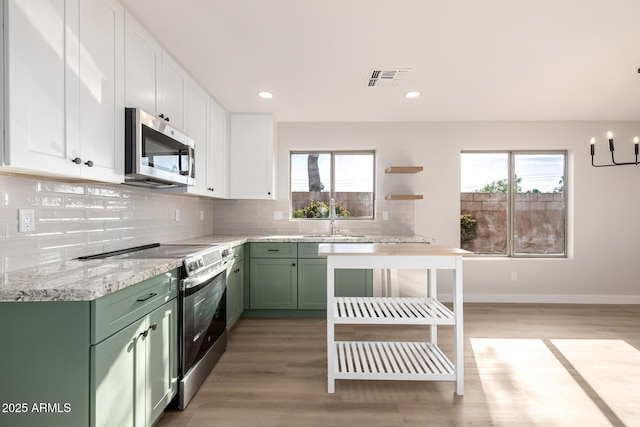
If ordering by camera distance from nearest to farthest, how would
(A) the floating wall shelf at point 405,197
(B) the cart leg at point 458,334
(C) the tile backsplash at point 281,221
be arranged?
(B) the cart leg at point 458,334, (A) the floating wall shelf at point 405,197, (C) the tile backsplash at point 281,221

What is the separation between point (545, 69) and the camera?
2719 mm

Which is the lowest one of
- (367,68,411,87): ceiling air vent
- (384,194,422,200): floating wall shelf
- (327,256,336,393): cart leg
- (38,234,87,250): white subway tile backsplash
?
(327,256,336,393): cart leg

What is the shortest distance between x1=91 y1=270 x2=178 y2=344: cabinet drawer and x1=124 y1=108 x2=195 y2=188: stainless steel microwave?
26.6 inches

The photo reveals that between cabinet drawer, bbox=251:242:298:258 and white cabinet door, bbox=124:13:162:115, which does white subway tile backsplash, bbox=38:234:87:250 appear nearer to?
white cabinet door, bbox=124:13:162:115

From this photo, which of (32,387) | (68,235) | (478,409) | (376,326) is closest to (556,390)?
(478,409)

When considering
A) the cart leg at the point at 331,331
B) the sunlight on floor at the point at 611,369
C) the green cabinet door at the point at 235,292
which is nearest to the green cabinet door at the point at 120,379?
the cart leg at the point at 331,331

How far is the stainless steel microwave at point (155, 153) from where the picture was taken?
1932 mm

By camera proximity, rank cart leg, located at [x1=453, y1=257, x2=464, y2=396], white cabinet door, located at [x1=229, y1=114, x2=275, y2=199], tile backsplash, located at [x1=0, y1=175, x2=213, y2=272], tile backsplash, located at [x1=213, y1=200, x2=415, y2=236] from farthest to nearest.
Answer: tile backsplash, located at [x1=213, y1=200, x2=415, y2=236] → white cabinet door, located at [x1=229, y1=114, x2=275, y2=199] → cart leg, located at [x1=453, y1=257, x2=464, y2=396] → tile backsplash, located at [x1=0, y1=175, x2=213, y2=272]

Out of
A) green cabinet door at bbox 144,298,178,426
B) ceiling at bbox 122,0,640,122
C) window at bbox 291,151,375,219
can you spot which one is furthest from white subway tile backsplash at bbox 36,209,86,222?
window at bbox 291,151,375,219

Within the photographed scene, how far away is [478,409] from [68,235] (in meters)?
2.63

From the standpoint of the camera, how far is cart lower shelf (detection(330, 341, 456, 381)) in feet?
7.07

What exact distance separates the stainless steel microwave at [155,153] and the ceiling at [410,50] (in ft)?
2.11

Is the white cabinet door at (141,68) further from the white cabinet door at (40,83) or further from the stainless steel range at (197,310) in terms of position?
the stainless steel range at (197,310)

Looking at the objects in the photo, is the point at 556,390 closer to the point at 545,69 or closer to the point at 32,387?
the point at 545,69
